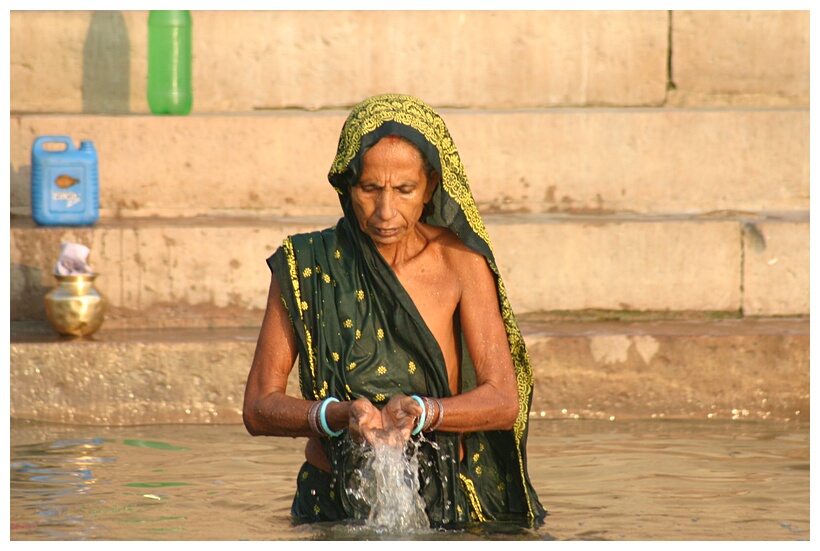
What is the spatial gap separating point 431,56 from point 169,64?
1.55 meters

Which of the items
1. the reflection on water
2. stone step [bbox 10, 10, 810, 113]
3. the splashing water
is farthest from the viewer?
stone step [bbox 10, 10, 810, 113]

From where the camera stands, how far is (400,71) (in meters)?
8.10

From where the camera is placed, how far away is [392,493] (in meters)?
3.97

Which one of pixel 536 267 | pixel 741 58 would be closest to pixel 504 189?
pixel 536 267

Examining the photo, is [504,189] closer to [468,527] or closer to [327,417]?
[468,527]

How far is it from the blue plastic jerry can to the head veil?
338cm

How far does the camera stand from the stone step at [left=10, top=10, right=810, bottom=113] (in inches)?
317

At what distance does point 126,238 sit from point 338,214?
1338 millimetres

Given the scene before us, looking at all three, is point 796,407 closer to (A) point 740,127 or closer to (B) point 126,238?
(A) point 740,127

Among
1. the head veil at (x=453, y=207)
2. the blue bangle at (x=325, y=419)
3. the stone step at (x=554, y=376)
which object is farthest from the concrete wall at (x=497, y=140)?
the blue bangle at (x=325, y=419)

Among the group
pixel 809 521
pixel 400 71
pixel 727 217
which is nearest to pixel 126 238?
pixel 400 71

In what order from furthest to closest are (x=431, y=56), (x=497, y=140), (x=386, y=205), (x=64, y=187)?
(x=431, y=56)
(x=497, y=140)
(x=64, y=187)
(x=386, y=205)

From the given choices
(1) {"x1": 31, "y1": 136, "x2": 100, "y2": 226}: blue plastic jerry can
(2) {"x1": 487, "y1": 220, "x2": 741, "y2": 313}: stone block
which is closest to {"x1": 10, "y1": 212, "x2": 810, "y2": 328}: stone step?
(2) {"x1": 487, "y1": 220, "x2": 741, "y2": 313}: stone block

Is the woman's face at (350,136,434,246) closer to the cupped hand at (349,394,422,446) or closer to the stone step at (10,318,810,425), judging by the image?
the cupped hand at (349,394,422,446)
